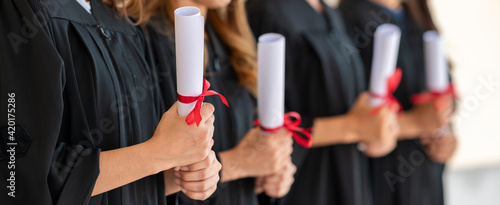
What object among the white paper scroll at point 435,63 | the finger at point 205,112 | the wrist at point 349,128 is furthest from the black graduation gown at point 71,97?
the white paper scroll at point 435,63

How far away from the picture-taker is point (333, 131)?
140 centimetres

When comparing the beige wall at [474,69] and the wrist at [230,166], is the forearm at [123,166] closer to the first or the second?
the wrist at [230,166]

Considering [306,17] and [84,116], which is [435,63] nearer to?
[306,17]

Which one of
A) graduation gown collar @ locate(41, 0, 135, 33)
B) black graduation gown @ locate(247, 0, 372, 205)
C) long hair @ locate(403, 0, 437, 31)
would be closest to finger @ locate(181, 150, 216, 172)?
graduation gown collar @ locate(41, 0, 135, 33)

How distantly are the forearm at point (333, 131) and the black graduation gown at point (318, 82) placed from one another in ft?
0.10

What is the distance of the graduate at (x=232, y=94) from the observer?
1.00 m

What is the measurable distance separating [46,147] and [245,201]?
1.78ft

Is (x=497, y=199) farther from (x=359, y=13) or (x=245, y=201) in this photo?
(x=245, y=201)

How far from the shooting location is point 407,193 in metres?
1.67

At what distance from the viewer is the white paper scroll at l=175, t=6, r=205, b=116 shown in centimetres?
69

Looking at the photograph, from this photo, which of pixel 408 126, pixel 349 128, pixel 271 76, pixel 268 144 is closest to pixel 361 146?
pixel 349 128

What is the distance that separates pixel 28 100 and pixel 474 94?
2.23m

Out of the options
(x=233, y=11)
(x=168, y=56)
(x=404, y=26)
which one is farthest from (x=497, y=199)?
(x=168, y=56)

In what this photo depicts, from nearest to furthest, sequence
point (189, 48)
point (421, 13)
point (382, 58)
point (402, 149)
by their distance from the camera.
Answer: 1. point (189, 48)
2. point (382, 58)
3. point (402, 149)
4. point (421, 13)
